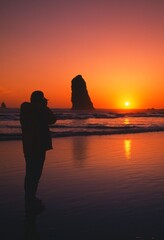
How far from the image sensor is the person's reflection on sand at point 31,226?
4.13 m

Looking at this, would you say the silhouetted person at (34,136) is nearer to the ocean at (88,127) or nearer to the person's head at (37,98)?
the person's head at (37,98)

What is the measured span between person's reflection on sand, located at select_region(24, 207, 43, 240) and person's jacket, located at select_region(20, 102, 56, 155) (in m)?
1.03

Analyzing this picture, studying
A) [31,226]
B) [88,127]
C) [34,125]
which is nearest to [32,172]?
[34,125]

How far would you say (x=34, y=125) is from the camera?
5.21 m

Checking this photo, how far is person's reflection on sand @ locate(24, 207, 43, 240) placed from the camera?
413 cm

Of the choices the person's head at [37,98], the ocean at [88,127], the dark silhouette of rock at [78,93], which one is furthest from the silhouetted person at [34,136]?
the dark silhouette of rock at [78,93]

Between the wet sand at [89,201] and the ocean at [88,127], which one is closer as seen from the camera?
the wet sand at [89,201]

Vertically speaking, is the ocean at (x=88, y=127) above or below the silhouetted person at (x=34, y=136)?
Result: below

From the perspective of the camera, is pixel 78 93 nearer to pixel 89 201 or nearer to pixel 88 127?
pixel 88 127

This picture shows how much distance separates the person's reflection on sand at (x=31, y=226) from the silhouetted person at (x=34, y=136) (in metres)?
0.22

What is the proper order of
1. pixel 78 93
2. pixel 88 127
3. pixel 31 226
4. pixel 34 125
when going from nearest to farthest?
1. pixel 31 226
2. pixel 34 125
3. pixel 88 127
4. pixel 78 93

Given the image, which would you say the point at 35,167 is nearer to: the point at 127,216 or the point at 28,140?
the point at 28,140

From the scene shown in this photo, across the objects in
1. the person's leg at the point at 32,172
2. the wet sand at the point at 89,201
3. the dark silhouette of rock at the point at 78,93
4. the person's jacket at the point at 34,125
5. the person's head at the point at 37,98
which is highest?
the dark silhouette of rock at the point at 78,93

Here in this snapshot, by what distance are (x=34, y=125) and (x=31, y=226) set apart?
166 centimetres
